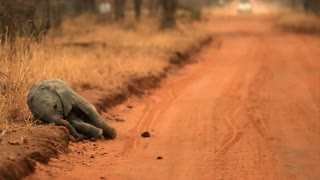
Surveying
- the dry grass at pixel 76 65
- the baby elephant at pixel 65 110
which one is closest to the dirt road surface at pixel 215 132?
the baby elephant at pixel 65 110

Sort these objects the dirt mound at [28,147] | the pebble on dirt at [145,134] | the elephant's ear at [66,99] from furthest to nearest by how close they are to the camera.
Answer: the pebble on dirt at [145,134] < the elephant's ear at [66,99] < the dirt mound at [28,147]

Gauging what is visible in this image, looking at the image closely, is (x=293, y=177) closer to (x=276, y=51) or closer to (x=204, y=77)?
(x=204, y=77)

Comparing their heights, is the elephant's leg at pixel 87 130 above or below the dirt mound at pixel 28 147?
below

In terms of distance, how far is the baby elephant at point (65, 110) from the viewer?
7.98 metres

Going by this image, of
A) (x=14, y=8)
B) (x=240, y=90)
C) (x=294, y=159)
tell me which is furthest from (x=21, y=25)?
(x=294, y=159)

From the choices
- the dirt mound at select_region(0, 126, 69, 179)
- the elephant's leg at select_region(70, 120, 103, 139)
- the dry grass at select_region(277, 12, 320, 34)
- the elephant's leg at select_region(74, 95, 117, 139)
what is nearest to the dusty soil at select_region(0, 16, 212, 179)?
the dirt mound at select_region(0, 126, 69, 179)

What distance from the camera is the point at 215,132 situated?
345 inches

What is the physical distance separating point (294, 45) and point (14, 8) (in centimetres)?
1443

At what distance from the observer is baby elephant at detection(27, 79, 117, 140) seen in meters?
7.98

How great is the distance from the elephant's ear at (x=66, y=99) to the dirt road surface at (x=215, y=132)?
531mm

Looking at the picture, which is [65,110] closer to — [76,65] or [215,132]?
[215,132]

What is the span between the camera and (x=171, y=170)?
6.79m

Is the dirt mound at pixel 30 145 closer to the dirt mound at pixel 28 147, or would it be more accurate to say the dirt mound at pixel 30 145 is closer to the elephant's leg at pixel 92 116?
the dirt mound at pixel 28 147

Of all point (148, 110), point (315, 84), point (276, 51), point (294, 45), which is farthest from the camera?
point (294, 45)
